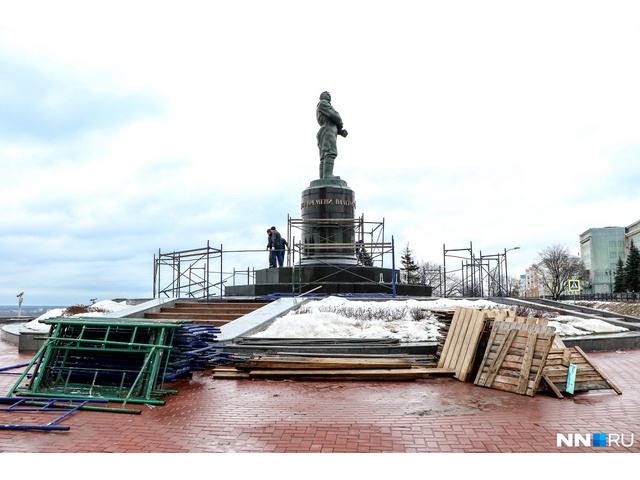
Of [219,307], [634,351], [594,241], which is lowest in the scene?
[634,351]

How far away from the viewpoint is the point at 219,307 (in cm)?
1352

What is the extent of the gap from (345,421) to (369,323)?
5.84 meters

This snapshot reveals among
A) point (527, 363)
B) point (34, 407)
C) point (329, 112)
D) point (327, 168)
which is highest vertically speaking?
point (329, 112)

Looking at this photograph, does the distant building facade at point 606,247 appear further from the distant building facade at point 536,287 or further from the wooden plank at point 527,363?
the wooden plank at point 527,363

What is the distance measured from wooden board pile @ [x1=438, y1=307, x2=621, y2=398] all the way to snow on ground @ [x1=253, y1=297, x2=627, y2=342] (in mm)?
1782

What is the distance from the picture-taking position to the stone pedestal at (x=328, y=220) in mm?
18916

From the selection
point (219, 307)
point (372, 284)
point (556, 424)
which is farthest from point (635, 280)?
point (556, 424)

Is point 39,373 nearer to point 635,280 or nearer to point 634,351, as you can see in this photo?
point 634,351

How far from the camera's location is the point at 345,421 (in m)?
5.06

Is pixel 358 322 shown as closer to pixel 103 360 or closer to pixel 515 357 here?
pixel 515 357

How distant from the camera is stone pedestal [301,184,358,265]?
18.9 m

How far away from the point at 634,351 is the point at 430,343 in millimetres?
5159

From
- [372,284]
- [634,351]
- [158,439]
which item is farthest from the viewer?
[372,284]

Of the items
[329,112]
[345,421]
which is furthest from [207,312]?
[329,112]
